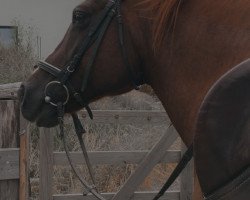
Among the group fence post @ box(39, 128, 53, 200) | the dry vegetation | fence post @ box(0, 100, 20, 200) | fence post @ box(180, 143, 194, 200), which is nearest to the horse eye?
fence post @ box(0, 100, 20, 200)

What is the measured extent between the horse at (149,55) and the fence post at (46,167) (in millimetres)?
1704

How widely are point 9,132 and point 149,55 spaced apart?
1.53 metres

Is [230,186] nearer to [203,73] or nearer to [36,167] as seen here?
[203,73]

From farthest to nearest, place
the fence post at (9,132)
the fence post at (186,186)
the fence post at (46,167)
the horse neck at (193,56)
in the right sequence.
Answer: the fence post at (186,186) → the fence post at (46,167) → the fence post at (9,132) → the horse neck at (193,56)

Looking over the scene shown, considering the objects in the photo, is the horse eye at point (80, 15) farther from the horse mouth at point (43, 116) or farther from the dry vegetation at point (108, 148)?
the dry vegetation at point (108, 148)

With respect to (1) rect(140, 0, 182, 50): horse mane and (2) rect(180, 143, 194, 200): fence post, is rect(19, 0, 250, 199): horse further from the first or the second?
(2) rect(180, 143, 194, 200): fence post

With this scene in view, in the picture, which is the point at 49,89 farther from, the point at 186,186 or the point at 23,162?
the point at 186,186

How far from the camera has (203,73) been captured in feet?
7.63

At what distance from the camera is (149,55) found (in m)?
2.58

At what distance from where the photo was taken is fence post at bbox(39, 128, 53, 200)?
4508 millimetres

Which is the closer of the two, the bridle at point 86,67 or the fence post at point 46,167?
the bridle at point 86,67

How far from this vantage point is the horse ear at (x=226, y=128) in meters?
1.73

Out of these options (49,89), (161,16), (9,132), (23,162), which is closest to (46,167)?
(23,162)

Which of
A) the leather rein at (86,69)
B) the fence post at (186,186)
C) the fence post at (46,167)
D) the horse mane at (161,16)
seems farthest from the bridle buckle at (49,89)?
the fence post at (186,186)
